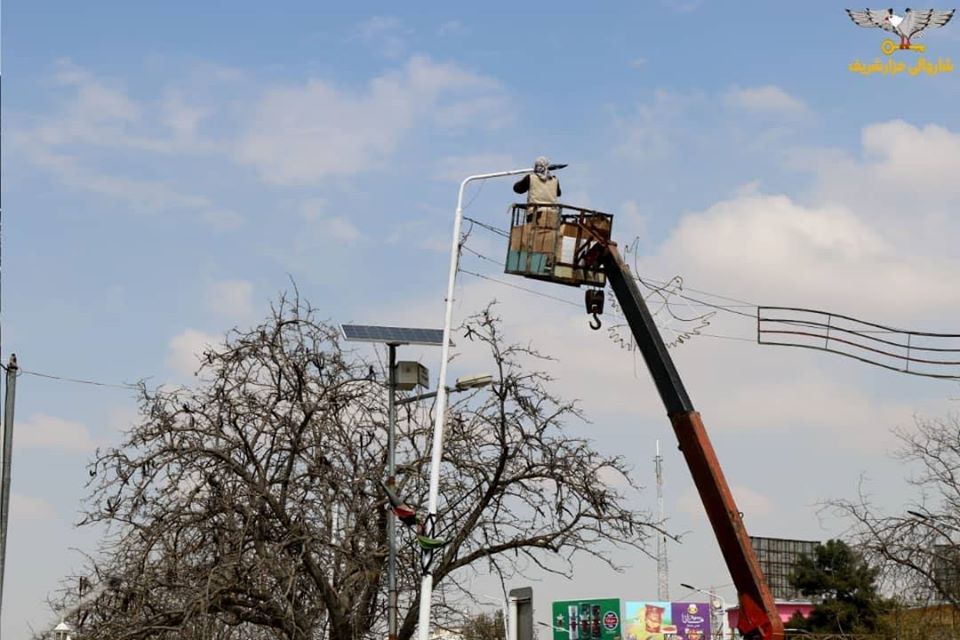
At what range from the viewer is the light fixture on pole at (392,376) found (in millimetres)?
18219

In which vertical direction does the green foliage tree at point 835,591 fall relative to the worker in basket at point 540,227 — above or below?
below

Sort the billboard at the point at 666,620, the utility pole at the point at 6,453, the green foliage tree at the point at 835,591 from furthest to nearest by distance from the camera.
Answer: the billboard at the point at 666,620
the green foliage tree at the point at 835,591
the utility pole at the point at 6,453

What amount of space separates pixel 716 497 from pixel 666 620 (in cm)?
8657

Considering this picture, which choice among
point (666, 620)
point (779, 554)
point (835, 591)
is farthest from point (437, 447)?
point (666, 620)

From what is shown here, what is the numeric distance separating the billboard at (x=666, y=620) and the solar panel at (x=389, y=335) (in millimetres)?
83751

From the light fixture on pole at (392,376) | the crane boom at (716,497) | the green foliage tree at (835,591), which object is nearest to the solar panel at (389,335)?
the light fixture on pole at (392,376)

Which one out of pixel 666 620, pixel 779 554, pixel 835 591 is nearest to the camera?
pixel 835 591

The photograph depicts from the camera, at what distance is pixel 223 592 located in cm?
1980

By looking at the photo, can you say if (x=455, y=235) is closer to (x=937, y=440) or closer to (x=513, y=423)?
(x=513, y=423)

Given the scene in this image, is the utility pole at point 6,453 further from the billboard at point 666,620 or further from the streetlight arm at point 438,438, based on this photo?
the billboard at point 666,620

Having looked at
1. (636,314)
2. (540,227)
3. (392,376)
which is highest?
(540,227)

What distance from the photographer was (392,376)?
18859mm

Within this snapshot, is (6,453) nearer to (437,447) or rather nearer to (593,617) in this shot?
(437,447)

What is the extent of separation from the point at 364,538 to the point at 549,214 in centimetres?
599
